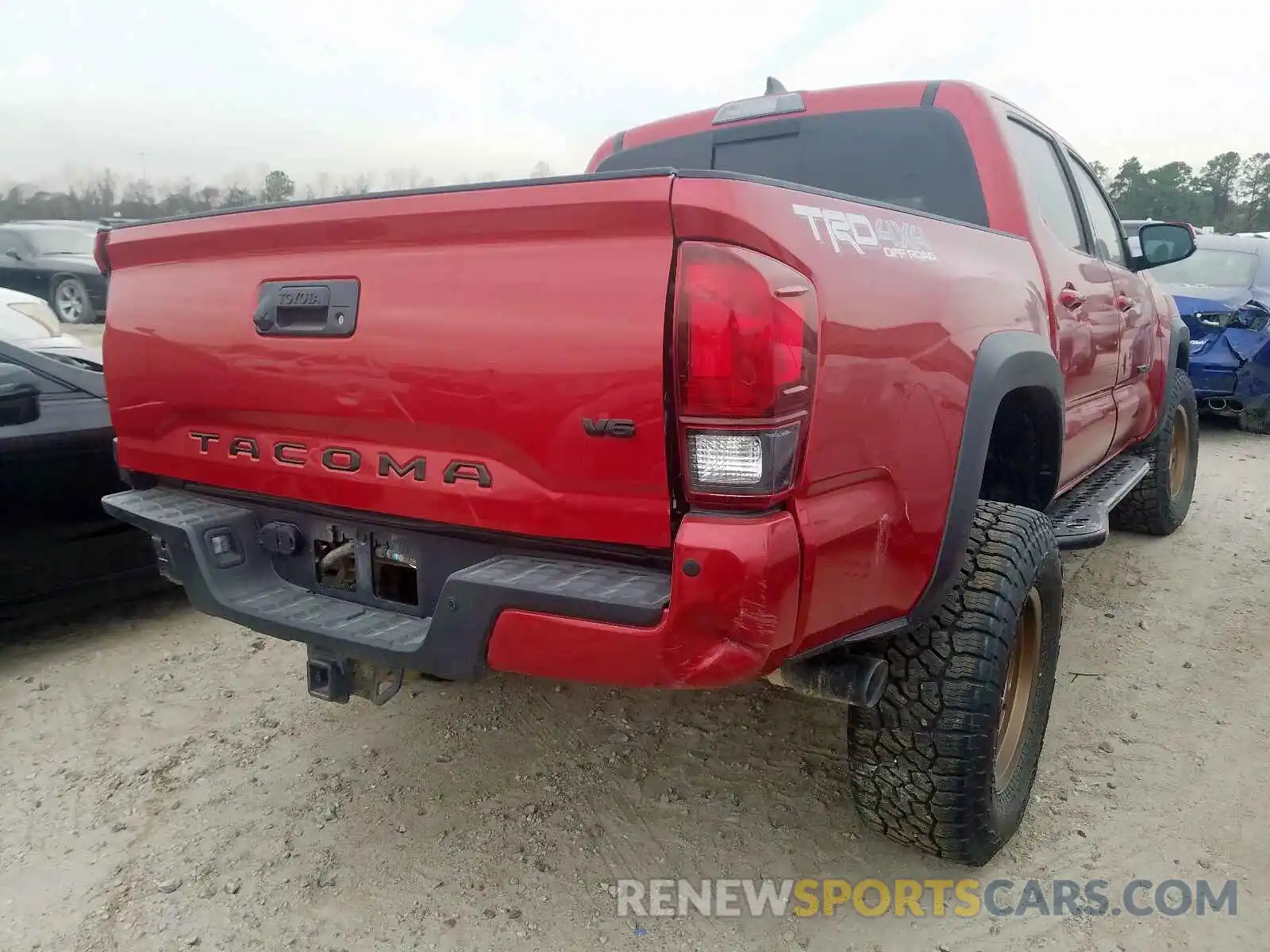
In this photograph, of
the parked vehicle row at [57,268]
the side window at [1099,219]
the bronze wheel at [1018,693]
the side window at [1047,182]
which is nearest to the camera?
the bronze wheel at [1018,693]

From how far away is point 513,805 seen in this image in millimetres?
2598

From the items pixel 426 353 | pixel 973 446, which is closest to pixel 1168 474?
pixel 973 446

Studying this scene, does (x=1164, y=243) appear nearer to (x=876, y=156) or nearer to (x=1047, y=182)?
(x=1047, y=182)

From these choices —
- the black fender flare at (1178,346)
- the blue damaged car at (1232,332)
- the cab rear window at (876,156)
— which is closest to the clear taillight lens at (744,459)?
the cab rear window at (876,156)

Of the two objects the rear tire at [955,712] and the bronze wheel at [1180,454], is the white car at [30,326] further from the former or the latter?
the bronze wheel at [1180,454]

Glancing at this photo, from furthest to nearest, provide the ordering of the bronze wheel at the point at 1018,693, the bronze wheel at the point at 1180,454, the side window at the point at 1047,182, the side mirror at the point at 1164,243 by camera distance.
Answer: the bronze wheel at the point at 1180,454
the side mirror at the point at 1164,243
the side window at the point at 1047,182
the bronze wheel at the point at 1018,693

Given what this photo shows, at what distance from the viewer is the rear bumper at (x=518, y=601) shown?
1.58 meters

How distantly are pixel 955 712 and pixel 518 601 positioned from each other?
1043 millimetres

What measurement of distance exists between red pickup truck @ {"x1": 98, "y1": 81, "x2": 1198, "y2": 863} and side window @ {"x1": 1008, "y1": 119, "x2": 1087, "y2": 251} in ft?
0.59

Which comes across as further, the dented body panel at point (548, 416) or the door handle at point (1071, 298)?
the door handle at point (1071, 298)

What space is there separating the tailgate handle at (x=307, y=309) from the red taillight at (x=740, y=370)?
0.80 meters

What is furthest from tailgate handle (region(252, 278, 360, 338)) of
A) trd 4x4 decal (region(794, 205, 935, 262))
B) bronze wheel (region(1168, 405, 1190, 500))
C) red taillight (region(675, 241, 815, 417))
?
bronze wheel (region(1168, 405, 1190, 500))

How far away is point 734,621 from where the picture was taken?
157cm

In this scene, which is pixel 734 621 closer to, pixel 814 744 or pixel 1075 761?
pixel 814 744
